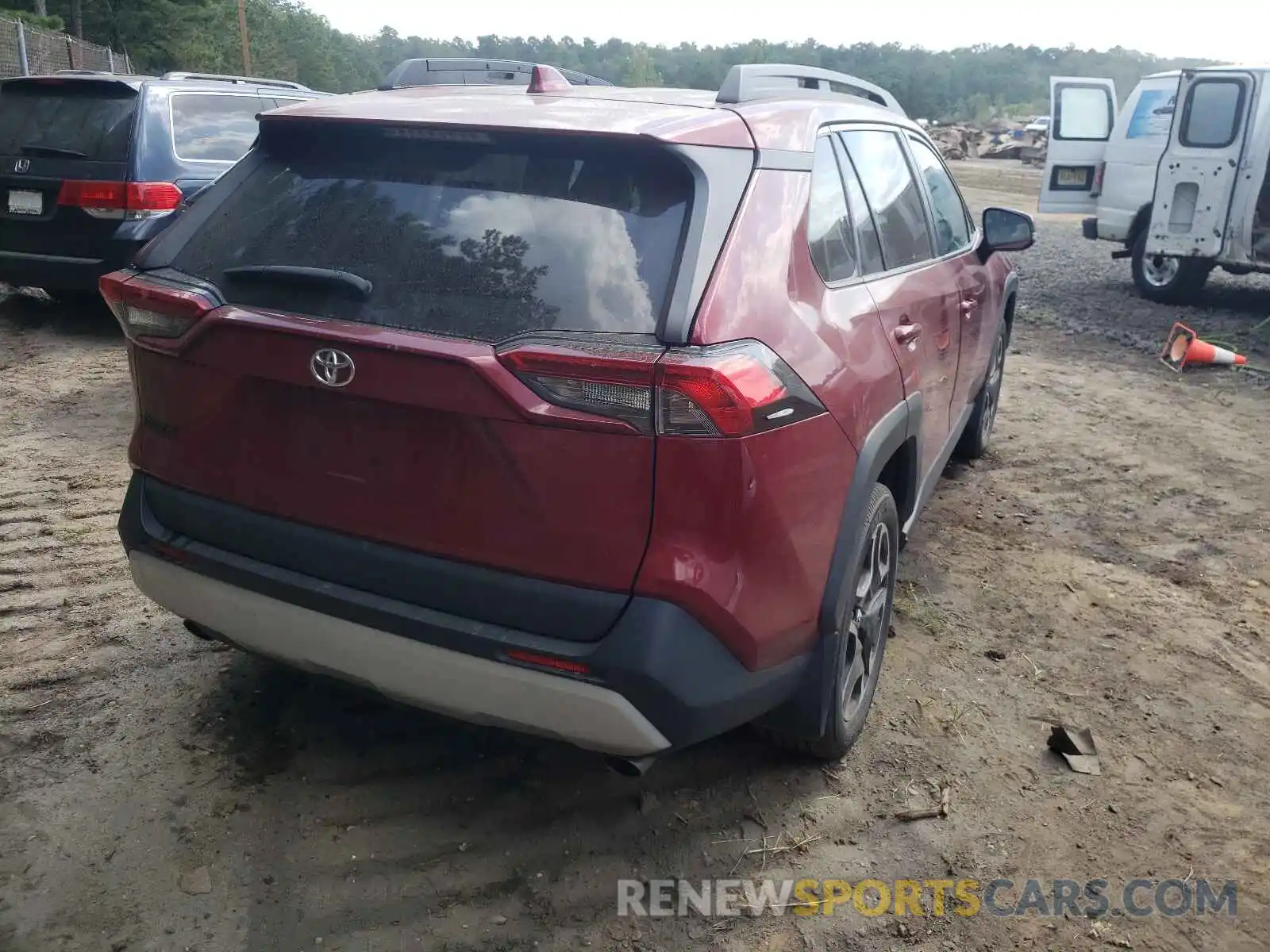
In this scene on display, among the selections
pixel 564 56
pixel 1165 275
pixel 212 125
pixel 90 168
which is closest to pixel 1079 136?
pixel 1165 275

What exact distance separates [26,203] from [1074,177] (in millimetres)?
10271

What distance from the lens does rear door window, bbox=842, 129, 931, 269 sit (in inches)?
131

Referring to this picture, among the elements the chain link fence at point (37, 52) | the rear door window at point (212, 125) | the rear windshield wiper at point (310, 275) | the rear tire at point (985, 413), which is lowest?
the rear tire at point (985, 413)

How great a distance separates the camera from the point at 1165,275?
11.0 m

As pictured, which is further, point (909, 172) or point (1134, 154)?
point (1134, 154)

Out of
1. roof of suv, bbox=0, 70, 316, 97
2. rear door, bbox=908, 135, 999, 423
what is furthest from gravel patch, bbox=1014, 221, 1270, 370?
roof of suv, bbox=0, 70, 316, 97

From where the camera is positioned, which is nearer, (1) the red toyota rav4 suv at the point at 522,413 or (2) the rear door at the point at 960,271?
(1) the red toyota rav4 suv at the point at 522,413

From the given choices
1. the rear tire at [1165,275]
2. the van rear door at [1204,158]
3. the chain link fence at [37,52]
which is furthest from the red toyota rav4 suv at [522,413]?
the chain link fence at [37,52]

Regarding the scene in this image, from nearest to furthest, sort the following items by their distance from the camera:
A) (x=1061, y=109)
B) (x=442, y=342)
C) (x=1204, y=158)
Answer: (x=442, y=342) → (x=1204, y=158) → (x=1061, y=109)

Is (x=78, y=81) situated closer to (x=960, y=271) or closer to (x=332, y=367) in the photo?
(x=960, y=271)

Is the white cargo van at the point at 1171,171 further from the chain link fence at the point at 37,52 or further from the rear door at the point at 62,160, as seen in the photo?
the chain link fence at the point at 37,52

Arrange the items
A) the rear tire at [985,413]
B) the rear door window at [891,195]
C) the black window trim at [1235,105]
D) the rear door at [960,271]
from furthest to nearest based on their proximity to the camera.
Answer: the black window trim at [1235,105], the rear tire at [985,413], the rear door at [960,271], the rear door window at [891,195]

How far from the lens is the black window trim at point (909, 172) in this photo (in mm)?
3178

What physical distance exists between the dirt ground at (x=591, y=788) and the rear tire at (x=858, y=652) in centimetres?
14
